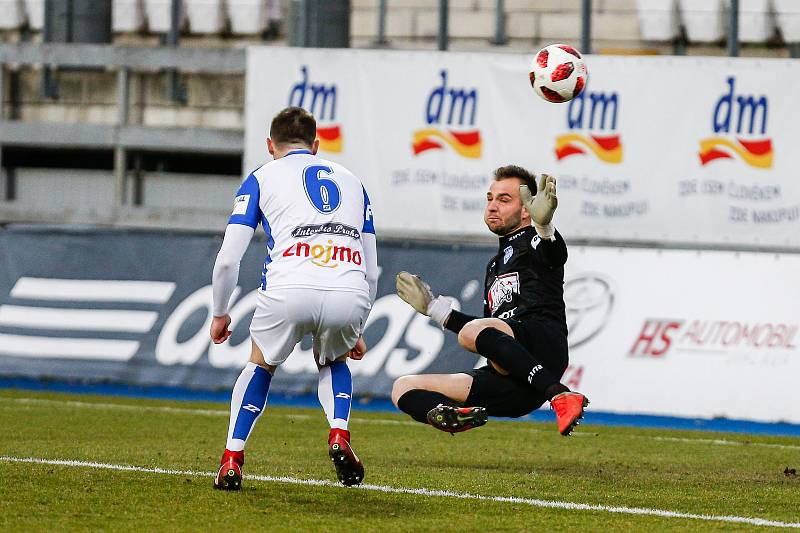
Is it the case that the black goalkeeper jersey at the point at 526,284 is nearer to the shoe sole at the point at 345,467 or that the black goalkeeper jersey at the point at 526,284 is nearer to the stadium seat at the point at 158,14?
the shoe sole at the point at 345,467

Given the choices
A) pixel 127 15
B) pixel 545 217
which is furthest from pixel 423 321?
pixel 127 15

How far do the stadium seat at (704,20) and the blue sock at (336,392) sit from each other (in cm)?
1123

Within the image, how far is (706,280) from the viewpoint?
12.2 m

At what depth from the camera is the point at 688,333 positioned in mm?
12070

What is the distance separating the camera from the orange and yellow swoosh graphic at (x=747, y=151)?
46.6ft

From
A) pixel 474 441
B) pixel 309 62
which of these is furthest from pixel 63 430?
pixel 309 62

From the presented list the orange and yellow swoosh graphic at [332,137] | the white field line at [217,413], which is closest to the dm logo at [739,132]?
the orange and yellow swoosh graphic at [332,137]

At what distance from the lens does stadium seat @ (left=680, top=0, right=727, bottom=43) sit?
17.0 metres

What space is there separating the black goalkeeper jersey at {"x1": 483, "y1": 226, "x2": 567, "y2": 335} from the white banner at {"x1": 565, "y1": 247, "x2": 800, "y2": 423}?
4463 millimetres

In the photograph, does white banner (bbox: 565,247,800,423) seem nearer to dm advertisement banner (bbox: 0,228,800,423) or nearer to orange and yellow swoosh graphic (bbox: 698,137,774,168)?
dm advertisement banner (bbox: 0,228,800,423)

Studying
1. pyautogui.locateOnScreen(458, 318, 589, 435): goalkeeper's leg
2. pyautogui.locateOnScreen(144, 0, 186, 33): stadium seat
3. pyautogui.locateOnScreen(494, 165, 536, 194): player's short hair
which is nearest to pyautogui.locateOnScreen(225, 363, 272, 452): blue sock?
pyautogui.locateOnScreen(458, 318, 589, 435): goalkeeper's leg

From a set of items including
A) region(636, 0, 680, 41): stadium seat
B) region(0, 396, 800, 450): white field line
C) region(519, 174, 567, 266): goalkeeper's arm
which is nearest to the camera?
region(519, 174, 567, 266): goalkeeper's arm

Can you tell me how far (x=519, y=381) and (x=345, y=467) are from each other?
1308 mm

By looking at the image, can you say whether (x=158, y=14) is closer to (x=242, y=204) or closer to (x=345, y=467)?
(x=242, y=204)
